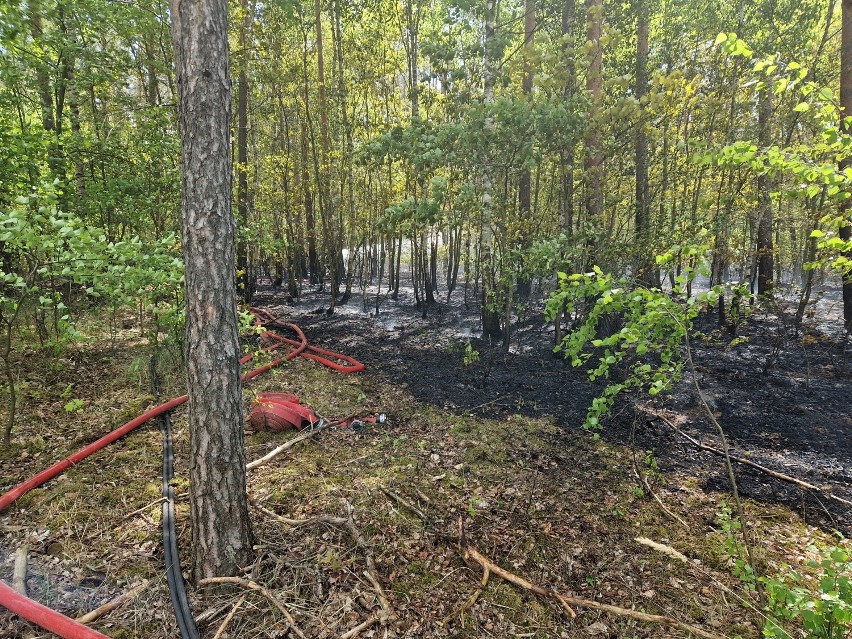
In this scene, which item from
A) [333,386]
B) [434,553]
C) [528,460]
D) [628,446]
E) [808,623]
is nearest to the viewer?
[808,623]

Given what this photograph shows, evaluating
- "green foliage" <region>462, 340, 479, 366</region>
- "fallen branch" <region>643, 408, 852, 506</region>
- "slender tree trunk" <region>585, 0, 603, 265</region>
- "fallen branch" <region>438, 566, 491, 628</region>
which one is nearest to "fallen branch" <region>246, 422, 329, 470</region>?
"fallen branch" <region>438, 566, 491, 628</region>

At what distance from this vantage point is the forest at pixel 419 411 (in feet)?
8.48

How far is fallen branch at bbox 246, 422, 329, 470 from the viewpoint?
4230 mm

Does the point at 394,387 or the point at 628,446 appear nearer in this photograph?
the point at 628,446

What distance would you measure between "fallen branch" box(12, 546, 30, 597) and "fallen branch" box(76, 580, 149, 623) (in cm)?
46

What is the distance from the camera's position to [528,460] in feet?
15.3

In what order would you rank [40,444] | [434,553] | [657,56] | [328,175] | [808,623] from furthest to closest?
[328,175], [657,56], [40,444], [434,553], [808,623]

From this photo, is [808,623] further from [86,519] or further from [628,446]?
[86,519]

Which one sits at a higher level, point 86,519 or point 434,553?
point 86,519

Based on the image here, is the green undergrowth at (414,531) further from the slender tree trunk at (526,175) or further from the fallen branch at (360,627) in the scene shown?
the slender tree trunk at (526,175)

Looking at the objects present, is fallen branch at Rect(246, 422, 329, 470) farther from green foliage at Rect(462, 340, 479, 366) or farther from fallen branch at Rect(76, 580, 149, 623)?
green foliage at Rect(462, 340, 479, 366)

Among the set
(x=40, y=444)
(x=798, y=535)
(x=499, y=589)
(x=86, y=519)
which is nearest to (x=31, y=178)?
(x=40, y=444)

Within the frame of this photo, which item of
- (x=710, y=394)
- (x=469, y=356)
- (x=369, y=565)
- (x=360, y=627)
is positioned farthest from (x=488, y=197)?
(x=360, y=627)

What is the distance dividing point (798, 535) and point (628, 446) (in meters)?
1.68
